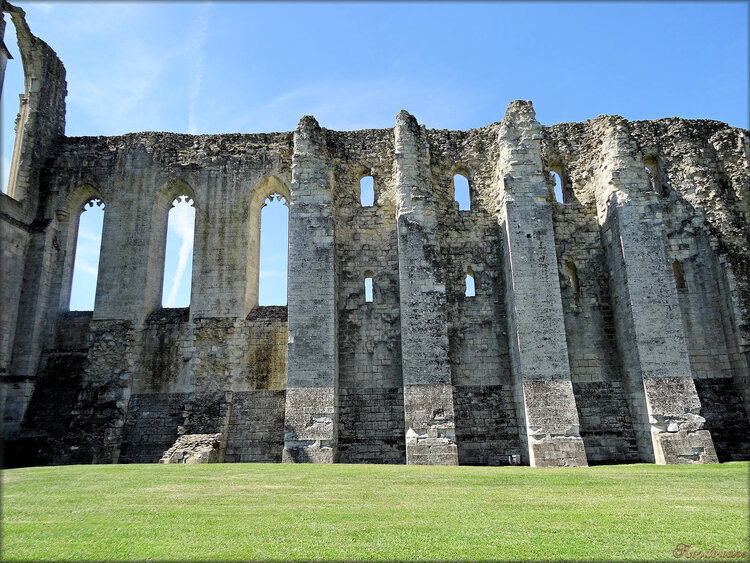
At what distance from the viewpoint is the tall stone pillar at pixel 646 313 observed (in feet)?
40.1

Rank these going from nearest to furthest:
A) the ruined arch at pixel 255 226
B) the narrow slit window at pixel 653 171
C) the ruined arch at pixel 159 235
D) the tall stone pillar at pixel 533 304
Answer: the tall stone pillar at pixel 533 304, the ruined arch at pixel 255 226, the ruined arch at pixel 159 235, the narrow slit window at pixel 653 171

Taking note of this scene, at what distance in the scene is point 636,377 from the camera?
1298cm

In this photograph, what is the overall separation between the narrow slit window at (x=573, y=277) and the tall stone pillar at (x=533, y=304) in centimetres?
156

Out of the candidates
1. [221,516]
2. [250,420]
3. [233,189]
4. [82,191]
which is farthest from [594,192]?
[82,191]

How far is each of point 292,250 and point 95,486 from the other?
6908mm

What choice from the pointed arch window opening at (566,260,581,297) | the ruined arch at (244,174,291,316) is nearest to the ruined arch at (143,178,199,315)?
the ruined arch at (244,174,291,316)

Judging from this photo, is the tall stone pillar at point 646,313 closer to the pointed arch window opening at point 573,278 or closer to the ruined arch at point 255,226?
the pointed arch window opening at point 573,278

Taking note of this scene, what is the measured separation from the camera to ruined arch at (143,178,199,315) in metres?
15.0

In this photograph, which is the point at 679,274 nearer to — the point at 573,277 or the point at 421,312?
the point at 573,277

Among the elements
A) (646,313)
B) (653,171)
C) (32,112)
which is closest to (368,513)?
(646,313)

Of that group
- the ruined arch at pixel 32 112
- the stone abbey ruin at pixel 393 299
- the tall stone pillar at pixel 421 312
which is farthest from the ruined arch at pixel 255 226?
the ruined arch at pixel 32 112

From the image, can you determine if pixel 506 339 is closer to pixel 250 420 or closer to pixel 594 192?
pixel 594 192

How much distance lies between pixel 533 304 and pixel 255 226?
8.08 meters

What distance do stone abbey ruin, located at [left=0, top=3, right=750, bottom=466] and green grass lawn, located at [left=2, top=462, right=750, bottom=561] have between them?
97.5 inches
